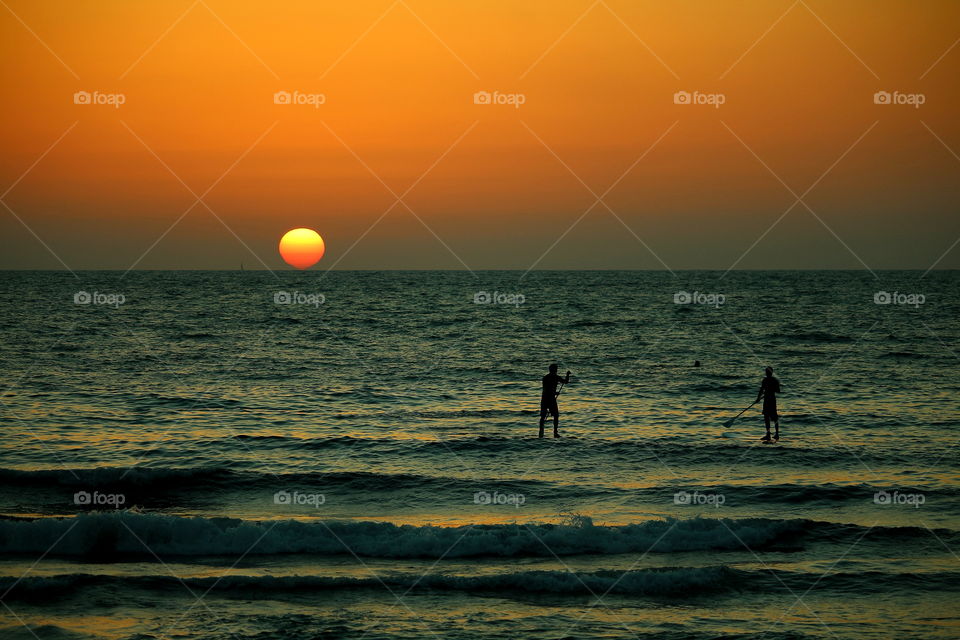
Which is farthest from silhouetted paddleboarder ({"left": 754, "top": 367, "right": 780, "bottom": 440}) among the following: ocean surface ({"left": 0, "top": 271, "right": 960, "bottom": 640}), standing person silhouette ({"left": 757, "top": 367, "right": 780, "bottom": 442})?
ocean surface ({"left": 0, "top": 271, "right": 960, "bottom": 640})

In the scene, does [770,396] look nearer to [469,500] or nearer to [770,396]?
[770,396]

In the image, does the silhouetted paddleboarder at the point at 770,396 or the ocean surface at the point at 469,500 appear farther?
the silhouetted paddleboarder at the point at 770,396

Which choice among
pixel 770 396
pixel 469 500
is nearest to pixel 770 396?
pixel 770 396

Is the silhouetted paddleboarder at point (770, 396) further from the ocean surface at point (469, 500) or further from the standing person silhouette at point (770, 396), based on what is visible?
the ocean surface at point (469, 500)

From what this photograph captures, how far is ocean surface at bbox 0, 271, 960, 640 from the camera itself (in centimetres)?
1132

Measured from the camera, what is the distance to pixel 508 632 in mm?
10531

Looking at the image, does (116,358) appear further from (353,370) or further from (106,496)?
(106,496)

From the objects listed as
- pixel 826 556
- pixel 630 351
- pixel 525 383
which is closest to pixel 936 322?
pixel 630 351

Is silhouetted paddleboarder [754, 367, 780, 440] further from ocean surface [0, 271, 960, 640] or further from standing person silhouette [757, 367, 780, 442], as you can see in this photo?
ocean surface [0, 271, 960, 640]

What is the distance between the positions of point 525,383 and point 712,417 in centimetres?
948

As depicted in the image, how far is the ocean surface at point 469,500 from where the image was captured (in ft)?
37.1

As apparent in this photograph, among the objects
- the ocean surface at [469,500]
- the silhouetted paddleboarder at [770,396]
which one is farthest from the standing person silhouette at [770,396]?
the ocean surface at [469,500]

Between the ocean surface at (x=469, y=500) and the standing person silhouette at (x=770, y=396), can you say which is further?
the standing person silhouette at (x=770, y=396)

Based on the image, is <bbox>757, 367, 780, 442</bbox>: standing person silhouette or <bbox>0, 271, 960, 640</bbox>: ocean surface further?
<bbox>757, 367, 780, 442</bbox>: standing person silhouette
